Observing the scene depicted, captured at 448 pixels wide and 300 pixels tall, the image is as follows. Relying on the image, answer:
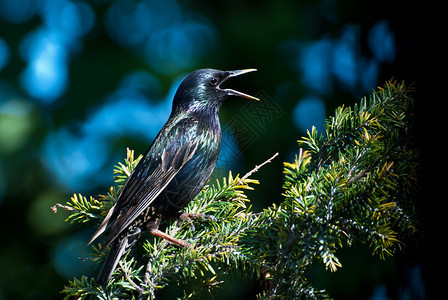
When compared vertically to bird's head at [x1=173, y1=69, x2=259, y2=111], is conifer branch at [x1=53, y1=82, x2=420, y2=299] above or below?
below

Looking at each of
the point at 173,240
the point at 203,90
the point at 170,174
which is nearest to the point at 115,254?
the point at 173,240

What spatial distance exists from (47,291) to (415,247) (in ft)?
6.75

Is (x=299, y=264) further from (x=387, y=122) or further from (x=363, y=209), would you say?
(x=387, y=122)

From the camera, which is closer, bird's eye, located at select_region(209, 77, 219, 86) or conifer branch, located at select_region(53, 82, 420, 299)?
conifer branch, located at select_region(53, 82, 420, 299)

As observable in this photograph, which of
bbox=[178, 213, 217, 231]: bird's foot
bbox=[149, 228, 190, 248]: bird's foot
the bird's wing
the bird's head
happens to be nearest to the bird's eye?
the bird's head

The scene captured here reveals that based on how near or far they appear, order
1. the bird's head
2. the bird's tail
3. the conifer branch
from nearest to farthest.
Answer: the conifer branch, the bird's tail, the bird's head

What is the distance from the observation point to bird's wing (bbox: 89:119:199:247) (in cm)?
198

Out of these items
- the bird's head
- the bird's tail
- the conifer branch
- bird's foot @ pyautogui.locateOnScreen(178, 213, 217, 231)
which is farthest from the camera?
the bird's head

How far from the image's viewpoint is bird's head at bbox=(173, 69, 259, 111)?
2378 millimetres

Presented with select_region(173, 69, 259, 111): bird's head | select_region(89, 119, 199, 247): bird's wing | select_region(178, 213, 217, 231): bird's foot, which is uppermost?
select_region(173, 69, 259, 111): bird's head

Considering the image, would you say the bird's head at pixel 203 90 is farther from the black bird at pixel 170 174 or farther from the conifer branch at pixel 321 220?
the conifer branch at pixel 321 220

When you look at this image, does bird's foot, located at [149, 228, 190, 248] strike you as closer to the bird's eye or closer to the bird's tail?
the bird's tail

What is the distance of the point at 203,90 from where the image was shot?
2387 millimetres

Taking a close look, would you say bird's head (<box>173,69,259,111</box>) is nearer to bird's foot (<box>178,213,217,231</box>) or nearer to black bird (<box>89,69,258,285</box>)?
black bird (<box>89,69,258,285</box>)
